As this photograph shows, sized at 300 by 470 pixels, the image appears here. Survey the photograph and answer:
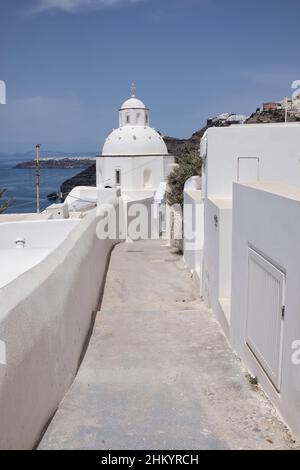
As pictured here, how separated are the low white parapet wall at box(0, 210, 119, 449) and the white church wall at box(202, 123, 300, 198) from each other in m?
5.38

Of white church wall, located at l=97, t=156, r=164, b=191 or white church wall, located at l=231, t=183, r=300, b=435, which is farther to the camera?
white church wall, located at l=97, t=156, r=164, b=191

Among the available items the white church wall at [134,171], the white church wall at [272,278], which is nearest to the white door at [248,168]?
the white church wall at [272,278]

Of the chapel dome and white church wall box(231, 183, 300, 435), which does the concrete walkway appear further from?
the chapel dome

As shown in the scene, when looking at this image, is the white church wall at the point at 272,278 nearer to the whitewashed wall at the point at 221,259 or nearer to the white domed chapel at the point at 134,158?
the whitewashed wall at the point at 221,259

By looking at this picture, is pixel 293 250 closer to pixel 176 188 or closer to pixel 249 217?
pixel 249 217

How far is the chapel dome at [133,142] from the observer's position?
41984 mm

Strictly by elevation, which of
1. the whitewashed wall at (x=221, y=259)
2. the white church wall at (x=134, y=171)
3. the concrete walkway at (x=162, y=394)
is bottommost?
the concrete walkway at (x=162, y=394)

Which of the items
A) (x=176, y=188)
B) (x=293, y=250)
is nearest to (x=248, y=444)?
(x=293, y=250)

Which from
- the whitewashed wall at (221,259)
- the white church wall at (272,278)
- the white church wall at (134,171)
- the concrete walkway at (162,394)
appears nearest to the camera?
the white church wall at (272,278)

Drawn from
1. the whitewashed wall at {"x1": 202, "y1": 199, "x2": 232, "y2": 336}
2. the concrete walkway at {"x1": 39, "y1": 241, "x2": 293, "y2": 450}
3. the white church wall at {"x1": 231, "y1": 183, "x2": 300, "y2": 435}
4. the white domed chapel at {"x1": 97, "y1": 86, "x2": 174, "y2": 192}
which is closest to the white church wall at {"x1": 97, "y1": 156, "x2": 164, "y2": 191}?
the white domed chapel at {"x1": 97, "y1": 86, "x2": 174, "y2": 192}

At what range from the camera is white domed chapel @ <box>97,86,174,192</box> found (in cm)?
4097

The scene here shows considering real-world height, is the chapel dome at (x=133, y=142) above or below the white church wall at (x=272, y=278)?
above

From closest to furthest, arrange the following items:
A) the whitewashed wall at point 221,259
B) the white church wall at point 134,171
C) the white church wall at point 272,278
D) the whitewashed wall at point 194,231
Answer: the white church wall at point 272,278
the whitewashed wall at point 221,259
the whitewashed wall at point 194,231
the white church wall at point 134,171

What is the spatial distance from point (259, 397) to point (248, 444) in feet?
3.55
